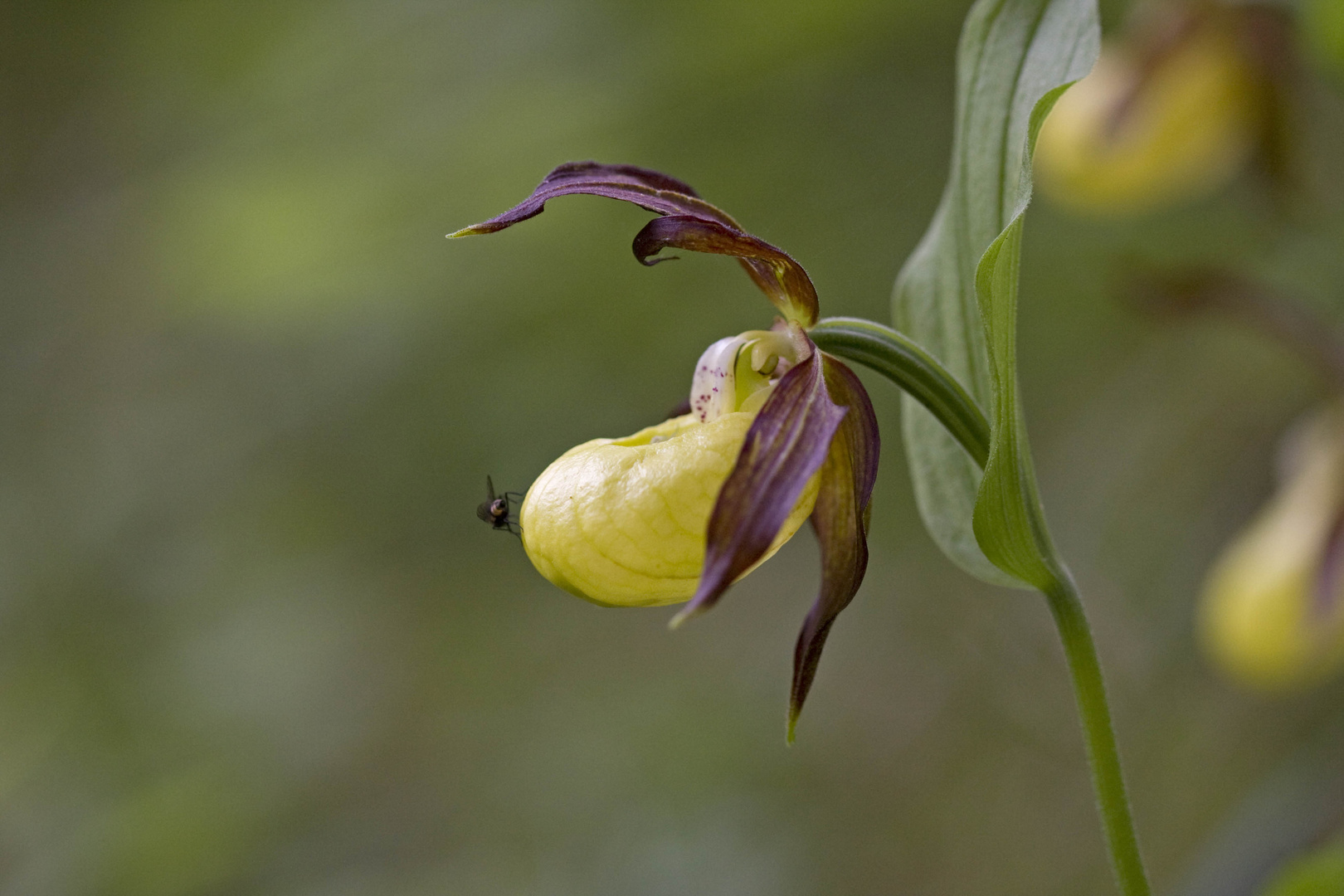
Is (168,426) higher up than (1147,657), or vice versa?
(168,426)

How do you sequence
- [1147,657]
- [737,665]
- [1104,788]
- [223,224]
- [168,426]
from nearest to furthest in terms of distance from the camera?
1. [1104,788]
2. [223,224]
3. [1147,657]
4. [168,426]
5. [737,665]

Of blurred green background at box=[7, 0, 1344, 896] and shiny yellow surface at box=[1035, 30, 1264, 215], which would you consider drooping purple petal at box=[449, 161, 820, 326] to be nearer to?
shiny yellow surface at box=[1035, 30, 1264, 215]

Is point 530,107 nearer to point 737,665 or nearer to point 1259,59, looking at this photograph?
point 1259,59

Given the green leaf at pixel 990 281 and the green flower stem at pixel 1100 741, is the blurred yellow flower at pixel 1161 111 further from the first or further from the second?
the green flower stem at pixel 1100 741

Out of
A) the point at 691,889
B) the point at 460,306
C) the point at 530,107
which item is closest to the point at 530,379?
the point at 460,306

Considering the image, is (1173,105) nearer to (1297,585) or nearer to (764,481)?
(1297,585)

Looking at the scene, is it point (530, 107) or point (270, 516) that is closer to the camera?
point (530, 107)

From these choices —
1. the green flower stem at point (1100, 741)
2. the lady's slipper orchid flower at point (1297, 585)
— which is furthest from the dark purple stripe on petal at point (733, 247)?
the lady's slipper orchid flower at point (1297, 585)
